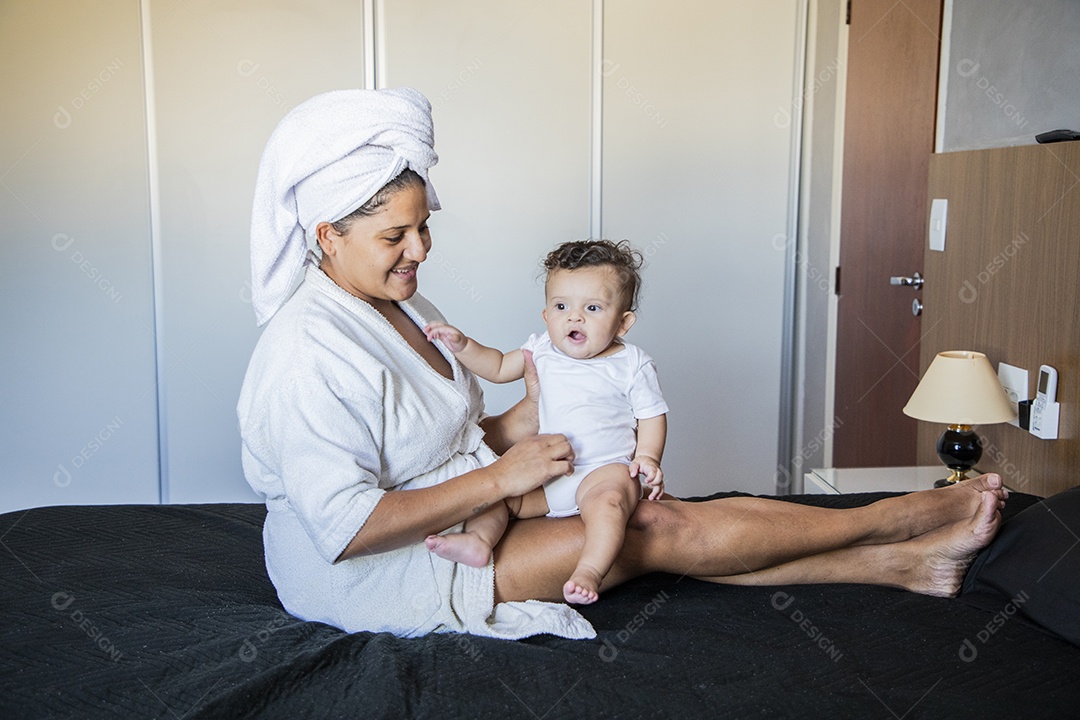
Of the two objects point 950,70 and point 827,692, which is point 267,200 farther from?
point 950,70

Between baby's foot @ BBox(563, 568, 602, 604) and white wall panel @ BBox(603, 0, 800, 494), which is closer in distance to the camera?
baby's foot @ BBox(563, 568, 602, 604)

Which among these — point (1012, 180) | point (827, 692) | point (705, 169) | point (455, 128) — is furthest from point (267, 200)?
point (705, 169)

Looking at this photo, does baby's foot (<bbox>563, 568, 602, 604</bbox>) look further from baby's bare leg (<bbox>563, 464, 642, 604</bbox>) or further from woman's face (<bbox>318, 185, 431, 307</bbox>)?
woman's face (<bbox>318, 185, 431, 307</bbox>)

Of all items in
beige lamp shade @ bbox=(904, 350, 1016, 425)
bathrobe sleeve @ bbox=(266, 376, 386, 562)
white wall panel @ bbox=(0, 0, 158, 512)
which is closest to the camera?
bathrobe sleeve @ bbox=(266, 376, 386, 562)

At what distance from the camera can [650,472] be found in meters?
1.86

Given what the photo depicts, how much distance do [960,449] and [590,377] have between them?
3.12ft

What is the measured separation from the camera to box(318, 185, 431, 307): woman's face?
1.73m

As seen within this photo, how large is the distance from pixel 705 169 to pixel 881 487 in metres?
1.44

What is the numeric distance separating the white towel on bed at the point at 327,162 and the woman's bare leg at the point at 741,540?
2.01 ft

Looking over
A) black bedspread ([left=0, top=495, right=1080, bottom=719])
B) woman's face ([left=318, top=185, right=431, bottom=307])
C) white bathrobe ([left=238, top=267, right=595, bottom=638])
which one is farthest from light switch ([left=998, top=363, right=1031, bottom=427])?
woman's face ([left=318, top=185, right=431, bottom=307])

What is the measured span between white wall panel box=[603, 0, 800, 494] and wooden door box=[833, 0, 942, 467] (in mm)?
256

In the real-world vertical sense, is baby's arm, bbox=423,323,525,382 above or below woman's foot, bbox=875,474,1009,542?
above

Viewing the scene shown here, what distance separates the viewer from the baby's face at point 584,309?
76.7 inches

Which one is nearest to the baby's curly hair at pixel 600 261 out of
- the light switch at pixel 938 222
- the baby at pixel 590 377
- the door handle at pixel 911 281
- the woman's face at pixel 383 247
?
the baby at pixel 590 377
